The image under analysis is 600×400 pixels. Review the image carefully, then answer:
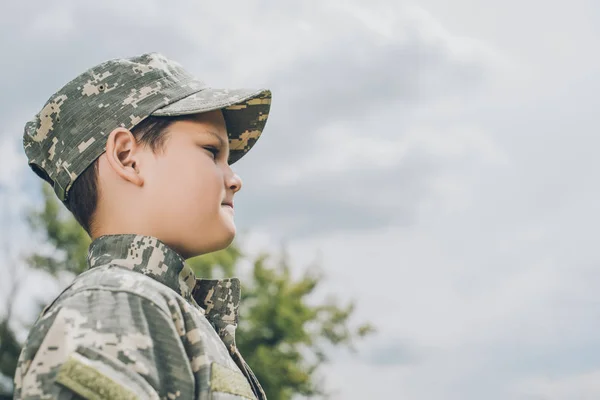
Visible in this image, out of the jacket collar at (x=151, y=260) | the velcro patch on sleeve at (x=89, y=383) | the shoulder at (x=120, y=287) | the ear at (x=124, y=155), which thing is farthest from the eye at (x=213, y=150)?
the velcro patch on sleeve at (x=89, y=383)

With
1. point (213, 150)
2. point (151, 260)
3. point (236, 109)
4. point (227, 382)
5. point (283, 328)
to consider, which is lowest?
point (227, 382)

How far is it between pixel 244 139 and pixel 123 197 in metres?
0.76

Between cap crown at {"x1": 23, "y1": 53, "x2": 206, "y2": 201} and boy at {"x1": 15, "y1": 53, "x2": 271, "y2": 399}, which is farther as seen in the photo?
cap crown at {"x1": 23, "y1": 53, "x2": 206, "y2": 201}

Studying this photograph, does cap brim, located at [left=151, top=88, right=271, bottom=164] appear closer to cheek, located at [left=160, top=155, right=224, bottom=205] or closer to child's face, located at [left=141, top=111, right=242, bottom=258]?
child's face, located at [left=141, top=111, right=242, bottom=258]

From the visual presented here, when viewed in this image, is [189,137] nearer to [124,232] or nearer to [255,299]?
[124,232]

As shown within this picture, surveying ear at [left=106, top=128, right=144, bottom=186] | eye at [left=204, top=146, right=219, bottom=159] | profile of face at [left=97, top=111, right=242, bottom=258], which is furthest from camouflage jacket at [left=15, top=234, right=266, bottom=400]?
eye at [left=204, top=146, right=219, bottom=159]

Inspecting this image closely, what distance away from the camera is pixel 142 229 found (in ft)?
7.73

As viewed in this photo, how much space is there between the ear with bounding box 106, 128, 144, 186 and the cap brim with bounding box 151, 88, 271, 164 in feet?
0.40

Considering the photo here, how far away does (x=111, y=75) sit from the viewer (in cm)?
266

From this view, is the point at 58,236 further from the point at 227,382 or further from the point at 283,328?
the point at 227,382

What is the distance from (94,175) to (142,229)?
0.28 meters

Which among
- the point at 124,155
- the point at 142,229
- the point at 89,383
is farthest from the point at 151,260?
the point at 89,383

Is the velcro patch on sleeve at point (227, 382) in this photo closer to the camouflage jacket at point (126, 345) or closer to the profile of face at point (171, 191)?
the camouflage jacket at point (126, 345)

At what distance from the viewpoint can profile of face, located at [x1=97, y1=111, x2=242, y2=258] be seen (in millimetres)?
2371
